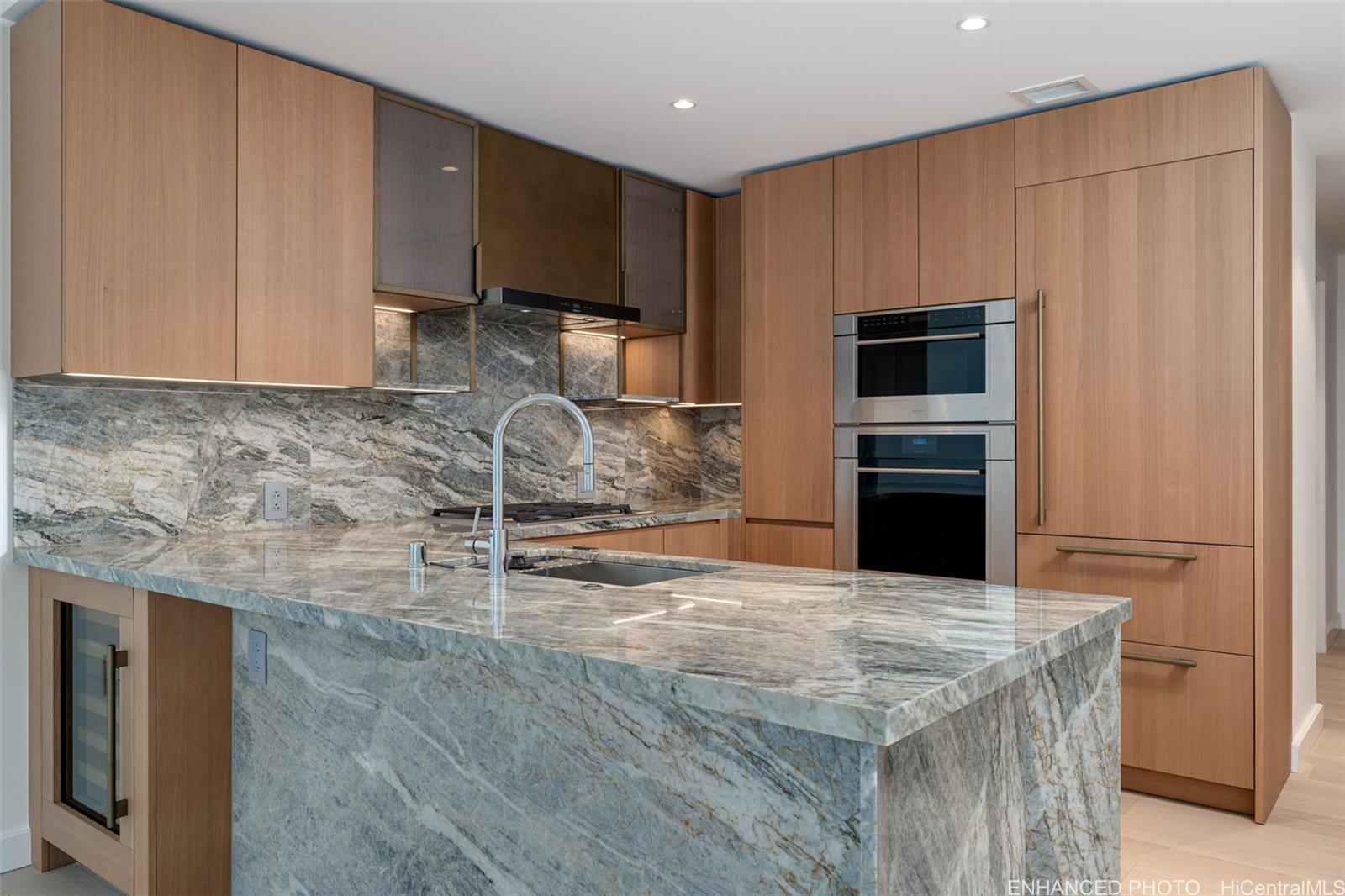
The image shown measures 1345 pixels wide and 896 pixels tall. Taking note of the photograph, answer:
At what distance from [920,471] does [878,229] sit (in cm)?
97

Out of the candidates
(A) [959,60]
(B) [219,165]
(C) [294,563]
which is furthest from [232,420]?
(A) [959,60]

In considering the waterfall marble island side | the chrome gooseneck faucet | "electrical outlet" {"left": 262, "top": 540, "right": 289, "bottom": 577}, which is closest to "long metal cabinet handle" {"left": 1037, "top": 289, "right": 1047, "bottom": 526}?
the waterfall marble island side

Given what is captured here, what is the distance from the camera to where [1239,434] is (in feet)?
9.87

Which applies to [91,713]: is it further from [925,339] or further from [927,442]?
[925,339]

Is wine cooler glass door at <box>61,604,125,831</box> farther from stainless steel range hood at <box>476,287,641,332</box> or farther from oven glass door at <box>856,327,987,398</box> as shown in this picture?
oven glass door at <box>856,327,987,398</box>

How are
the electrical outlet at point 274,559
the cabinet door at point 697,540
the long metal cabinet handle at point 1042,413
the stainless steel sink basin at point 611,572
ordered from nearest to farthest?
the electrical outlet at point 274,559 → the stainless steel sink basin at point 611,572 → the long metal cabinet handle at point 1042,413 → the cabinet door at point 697,540

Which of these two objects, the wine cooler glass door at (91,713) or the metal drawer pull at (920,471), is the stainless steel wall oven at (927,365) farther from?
the wine cooler glass door at (91,713)

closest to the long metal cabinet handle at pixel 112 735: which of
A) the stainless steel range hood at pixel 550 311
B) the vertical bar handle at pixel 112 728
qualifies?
the vertical bar handle at pixel 112 728

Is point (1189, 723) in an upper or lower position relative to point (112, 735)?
lower

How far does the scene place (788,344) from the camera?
4062 mm

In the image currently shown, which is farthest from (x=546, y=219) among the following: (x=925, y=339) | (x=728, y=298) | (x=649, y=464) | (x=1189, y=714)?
(x=1189, y=714)

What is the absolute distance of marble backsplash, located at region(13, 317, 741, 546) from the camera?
274 centimetres

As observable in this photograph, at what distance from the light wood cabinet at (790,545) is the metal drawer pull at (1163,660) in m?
1.16

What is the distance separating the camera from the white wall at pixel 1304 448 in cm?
351
